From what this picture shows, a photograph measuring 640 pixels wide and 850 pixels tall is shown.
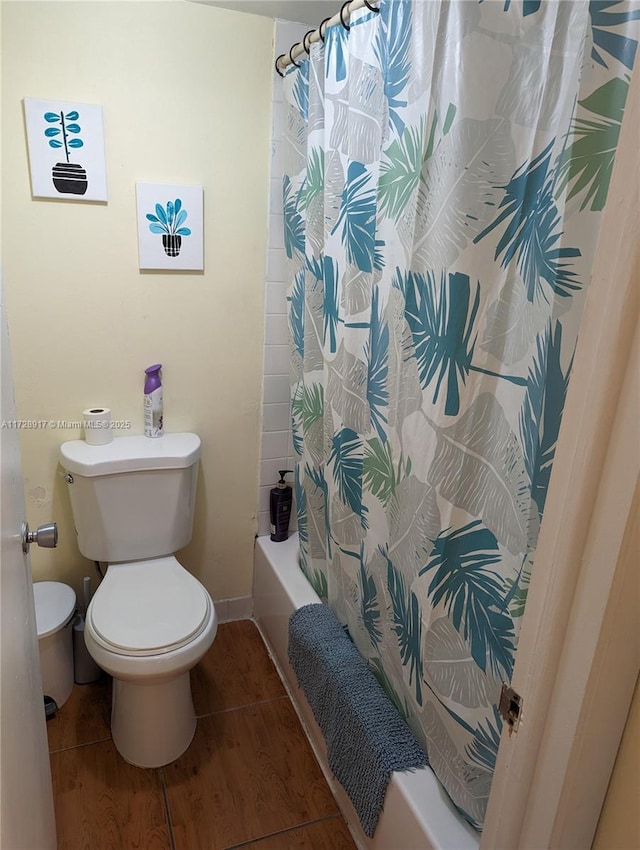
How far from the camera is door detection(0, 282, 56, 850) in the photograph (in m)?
0.70

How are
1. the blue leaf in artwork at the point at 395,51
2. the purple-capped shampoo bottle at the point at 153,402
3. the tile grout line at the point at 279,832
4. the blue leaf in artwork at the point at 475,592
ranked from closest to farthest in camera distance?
1. the blue leaf in artwork at the point at 475,592
2. the blue leaf in artwork at the point at 395,51
3. the tile grout line at the point at 279,832
4. the purple-capped shampoo bottle at the point at 153,402

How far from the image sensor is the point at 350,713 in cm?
145

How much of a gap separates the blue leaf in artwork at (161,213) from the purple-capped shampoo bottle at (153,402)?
47 centimetres

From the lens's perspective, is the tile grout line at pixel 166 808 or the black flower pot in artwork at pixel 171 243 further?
the black flower pot in artwork at pixel 171 243

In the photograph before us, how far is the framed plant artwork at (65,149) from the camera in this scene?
1610 millimetres

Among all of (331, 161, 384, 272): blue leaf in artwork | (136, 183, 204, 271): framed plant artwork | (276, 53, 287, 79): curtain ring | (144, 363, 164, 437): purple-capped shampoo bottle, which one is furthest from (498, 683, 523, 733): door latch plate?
(276, 53, 287, 79): curtain ring

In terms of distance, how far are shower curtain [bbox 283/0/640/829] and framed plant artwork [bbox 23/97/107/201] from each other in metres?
0.64

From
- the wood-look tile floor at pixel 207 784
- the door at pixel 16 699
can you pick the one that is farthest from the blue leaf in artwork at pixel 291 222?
the wood-look tile floor at pixel 207 784

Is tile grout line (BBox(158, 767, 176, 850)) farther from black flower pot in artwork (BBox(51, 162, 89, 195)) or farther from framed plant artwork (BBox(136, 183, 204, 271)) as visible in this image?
black flower pot in artwork (BBox(51, 162, 89, 195))

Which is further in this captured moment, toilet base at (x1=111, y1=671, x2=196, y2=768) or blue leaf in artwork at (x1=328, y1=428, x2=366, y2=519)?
toilet base at (x1=111, y1=671, x2=196, y2=768)

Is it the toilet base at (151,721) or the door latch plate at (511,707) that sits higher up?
the door latch plate at (511,707)

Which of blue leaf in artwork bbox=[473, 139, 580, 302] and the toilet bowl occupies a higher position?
blue leaf in artwork bbox=[473, 139, 580, 302]

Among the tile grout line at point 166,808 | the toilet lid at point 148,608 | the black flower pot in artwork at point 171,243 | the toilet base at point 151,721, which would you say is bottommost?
the tile grout line at point 166,808

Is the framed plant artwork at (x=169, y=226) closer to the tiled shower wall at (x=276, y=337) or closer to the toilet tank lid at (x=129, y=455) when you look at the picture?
the tiled shower wall at (x=276, y=337)
